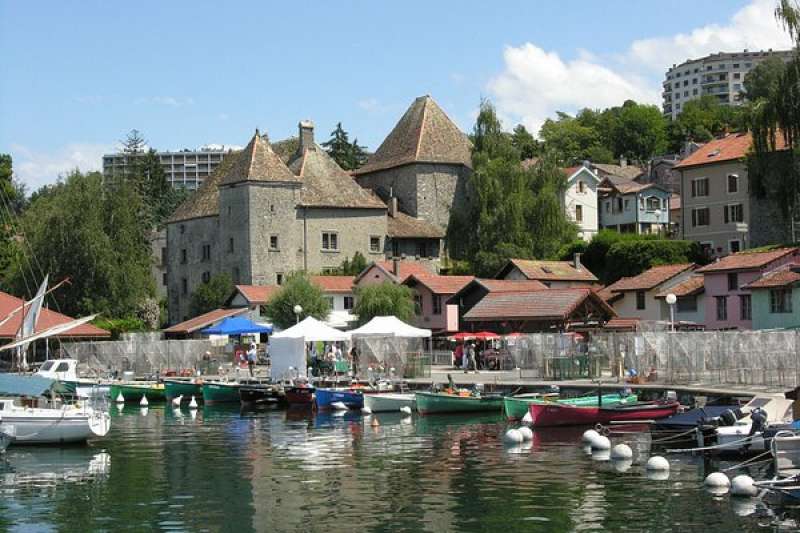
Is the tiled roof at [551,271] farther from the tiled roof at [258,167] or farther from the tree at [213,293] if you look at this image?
the tree at [213,293]

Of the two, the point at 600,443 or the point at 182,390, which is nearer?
the point at 600,443

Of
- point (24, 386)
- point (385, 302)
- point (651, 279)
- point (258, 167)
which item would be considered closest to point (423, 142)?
point (258, 167)

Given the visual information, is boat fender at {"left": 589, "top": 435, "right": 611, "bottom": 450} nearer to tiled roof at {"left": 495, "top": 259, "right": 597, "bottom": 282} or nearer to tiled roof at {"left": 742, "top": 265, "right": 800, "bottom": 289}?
tiled roof at {"left": 742, "top": 265, "right": 800, "bottom": 289}

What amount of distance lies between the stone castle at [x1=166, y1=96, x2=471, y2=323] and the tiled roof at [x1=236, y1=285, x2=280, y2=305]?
4723 millimetres

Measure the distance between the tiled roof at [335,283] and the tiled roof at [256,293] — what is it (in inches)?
134

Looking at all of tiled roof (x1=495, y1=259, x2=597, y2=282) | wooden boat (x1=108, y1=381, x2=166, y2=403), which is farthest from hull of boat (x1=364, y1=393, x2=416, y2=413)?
tiled roof (x1=495, y1=259, x2=597, y2=282)

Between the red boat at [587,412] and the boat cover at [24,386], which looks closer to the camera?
the boat cover at [24,386]

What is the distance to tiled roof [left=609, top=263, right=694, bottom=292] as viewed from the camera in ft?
250

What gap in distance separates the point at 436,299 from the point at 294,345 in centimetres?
2054

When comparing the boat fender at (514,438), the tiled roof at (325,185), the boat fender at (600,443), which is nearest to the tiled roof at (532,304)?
the boat fender at (514,438)

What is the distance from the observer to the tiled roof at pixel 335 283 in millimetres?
88125

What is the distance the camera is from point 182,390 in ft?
214

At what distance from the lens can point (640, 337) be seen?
53562mm

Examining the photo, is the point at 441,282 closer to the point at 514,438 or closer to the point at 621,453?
the point at 514,438
